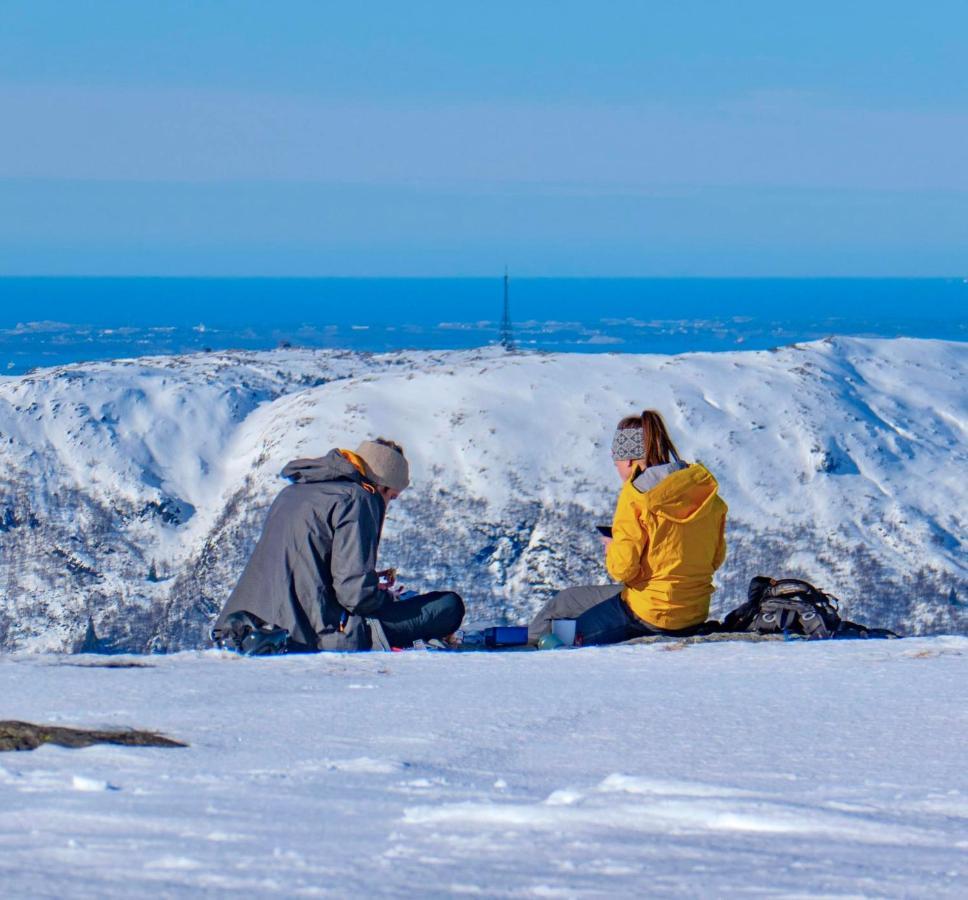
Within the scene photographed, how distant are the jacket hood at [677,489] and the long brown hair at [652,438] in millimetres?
81

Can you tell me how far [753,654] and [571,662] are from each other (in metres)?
0.97

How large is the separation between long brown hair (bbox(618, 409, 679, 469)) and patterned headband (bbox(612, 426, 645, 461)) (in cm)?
2

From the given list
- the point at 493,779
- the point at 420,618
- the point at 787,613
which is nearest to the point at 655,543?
the point at 787,613

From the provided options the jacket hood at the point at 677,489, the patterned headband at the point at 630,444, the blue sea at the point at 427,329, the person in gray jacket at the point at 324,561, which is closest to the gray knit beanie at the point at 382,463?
the person in gray jacket at the point at 324,561

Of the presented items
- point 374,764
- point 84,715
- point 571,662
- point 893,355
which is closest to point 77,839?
point 374,764

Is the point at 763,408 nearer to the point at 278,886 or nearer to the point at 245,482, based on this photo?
the point at 245,482

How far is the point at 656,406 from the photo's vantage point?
23.1 m

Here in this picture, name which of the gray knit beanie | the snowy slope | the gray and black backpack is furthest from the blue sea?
the gray knit beanie

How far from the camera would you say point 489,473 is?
2169 cm

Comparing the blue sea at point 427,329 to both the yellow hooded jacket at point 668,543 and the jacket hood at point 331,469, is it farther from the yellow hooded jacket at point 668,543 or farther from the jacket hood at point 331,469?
the jacket hood at point 331,469

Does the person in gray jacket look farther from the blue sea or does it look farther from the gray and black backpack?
the blue sea

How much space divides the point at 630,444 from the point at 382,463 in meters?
1.43

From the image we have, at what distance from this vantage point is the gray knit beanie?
742 centimetres

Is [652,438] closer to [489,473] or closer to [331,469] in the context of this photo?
[331,469]
